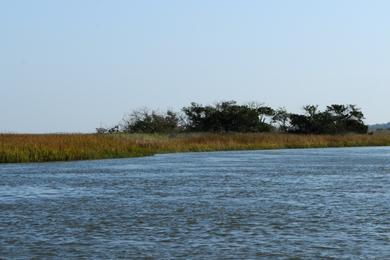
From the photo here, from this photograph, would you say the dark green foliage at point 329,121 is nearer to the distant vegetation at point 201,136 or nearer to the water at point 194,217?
the distant vegetation at point 201,136

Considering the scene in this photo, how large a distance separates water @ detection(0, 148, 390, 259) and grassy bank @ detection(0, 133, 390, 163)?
1041cm

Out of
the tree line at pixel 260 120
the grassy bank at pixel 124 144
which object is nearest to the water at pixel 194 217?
the grassy bank at pixel 124 144

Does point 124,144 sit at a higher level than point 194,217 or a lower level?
higher

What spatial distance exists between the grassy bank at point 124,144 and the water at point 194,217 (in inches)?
410

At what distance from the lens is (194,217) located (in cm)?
1380

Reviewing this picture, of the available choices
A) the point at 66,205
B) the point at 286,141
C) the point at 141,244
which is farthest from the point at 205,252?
the point at 286,141

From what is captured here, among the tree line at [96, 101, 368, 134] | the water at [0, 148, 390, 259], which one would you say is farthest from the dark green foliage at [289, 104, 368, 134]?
the water at [0, 148, 390, 259]

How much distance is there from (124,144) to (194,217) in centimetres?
3033

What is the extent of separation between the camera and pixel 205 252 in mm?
10000

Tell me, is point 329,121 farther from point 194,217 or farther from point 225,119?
point 194,217

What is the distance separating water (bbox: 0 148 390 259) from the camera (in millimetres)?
10289

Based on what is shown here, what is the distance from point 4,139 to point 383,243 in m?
30.6

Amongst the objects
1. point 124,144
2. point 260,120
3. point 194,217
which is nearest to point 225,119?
point 260,120

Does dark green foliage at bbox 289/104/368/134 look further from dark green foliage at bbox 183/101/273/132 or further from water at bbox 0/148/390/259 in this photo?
water at bbox 0/148/390/259
